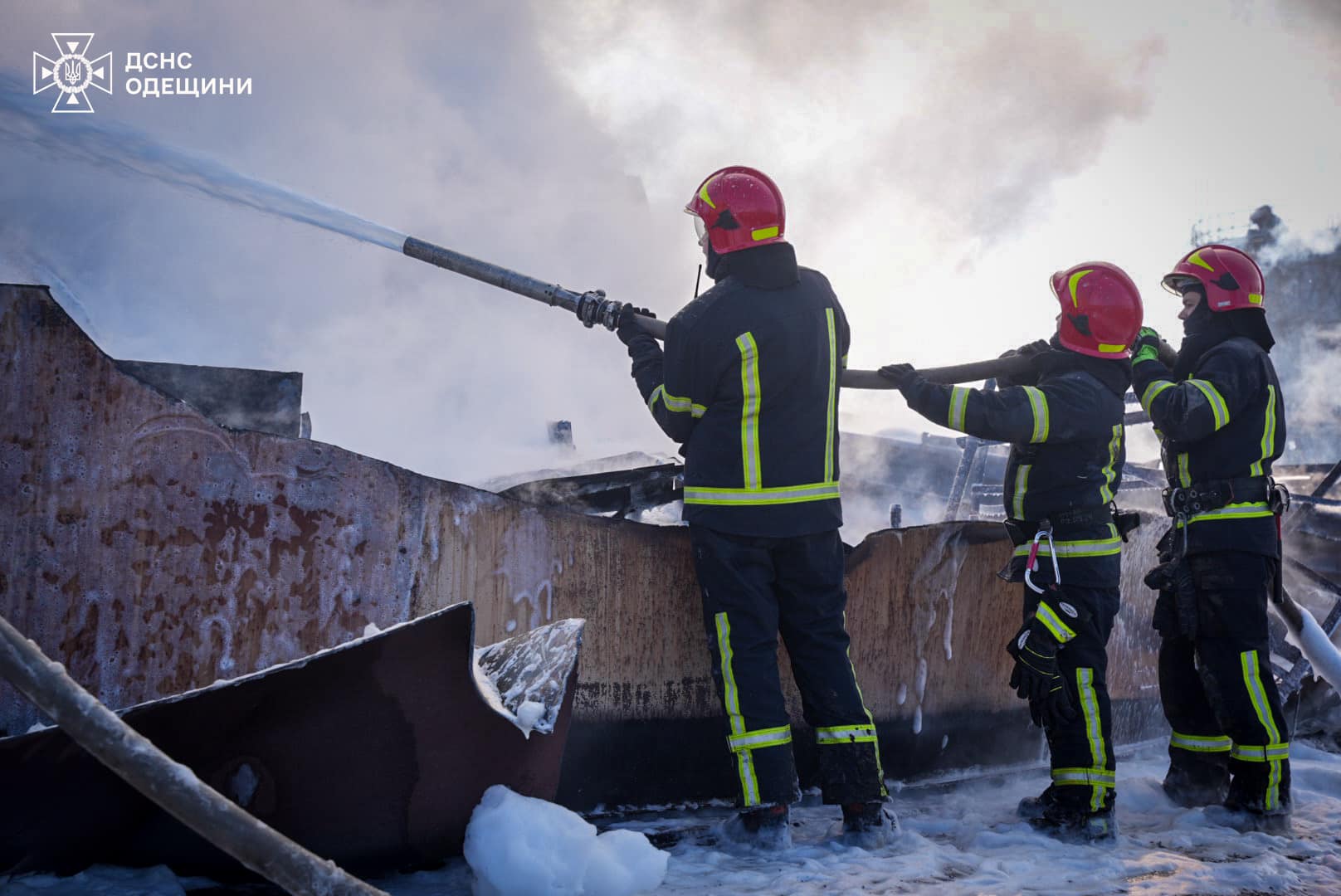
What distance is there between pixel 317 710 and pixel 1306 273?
35.1 m

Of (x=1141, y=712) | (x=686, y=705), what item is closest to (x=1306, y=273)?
(x=1141, y=712)

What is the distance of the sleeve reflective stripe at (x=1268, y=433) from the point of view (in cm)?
354

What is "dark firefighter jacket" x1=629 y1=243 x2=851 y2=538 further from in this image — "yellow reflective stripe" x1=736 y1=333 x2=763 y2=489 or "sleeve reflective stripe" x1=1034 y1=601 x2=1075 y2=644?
"sleeve reflective stripe" x1=1034 y1=601 x2=1075 y2=644

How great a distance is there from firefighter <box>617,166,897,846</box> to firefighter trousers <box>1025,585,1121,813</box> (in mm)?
731

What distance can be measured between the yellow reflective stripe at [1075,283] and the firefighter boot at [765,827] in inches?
81.0

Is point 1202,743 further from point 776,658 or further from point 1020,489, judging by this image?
point 776,658

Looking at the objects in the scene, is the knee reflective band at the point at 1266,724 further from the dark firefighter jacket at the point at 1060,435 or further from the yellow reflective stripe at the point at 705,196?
the yellow reflective stripe at the point at 705,196

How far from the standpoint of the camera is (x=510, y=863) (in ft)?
6.69

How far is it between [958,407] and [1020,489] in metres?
0.47

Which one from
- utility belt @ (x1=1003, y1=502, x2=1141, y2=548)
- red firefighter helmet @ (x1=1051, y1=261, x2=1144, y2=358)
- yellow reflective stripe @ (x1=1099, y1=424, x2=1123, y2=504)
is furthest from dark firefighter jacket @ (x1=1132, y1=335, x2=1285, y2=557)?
utility belt @ (x1=1003, y1=502, x2=1141, y2=548)

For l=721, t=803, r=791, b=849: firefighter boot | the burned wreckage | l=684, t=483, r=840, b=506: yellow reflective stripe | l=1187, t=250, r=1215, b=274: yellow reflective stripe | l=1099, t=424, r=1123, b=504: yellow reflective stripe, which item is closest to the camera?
the burned wreckage

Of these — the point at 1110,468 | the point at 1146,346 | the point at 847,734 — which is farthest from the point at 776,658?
the point at 1146,346

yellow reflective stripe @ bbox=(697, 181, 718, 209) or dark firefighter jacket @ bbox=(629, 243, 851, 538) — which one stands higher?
yellow reflective stripe @ bbox=(697, 181, 718, 209)

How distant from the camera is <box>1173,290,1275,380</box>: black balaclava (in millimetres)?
3719
